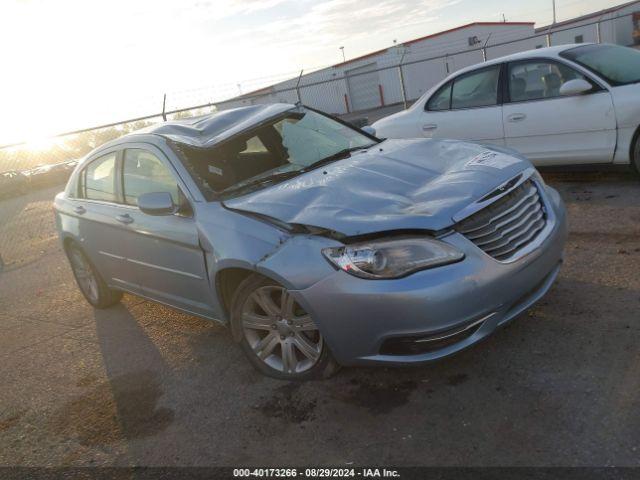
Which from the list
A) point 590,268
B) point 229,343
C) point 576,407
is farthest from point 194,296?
point 590,268

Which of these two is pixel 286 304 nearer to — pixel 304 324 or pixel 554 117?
pixel 304 324

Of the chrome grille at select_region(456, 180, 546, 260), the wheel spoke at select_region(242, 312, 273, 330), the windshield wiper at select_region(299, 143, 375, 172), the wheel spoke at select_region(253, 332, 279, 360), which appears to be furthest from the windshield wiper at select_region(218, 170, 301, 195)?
the chrome grille at select_region(456, 180, 546, 260)

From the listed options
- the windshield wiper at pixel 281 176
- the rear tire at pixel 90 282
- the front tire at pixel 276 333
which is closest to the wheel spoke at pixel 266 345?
the front tire at pixel 276 333

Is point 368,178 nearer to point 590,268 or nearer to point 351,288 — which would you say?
point 351,288

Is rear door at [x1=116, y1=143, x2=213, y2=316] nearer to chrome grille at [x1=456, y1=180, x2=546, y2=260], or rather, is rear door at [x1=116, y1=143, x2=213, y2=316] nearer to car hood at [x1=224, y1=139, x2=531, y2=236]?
car hood at [x1=224, y1=139, x2=531, y2=236]

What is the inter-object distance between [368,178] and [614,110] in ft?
12.2

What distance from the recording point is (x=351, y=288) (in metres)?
2.90

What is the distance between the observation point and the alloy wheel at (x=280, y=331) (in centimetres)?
330

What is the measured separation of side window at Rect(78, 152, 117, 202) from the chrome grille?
2.90m

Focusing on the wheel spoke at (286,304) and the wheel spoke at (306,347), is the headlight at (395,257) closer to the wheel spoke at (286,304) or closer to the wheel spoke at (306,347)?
the wheel spoke at (286,304)

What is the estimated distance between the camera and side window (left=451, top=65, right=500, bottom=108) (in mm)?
6891

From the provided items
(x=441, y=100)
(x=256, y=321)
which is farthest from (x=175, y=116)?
(x=256, y=321)

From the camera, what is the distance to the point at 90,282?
219 inches

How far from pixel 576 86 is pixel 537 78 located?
2.03 ft
